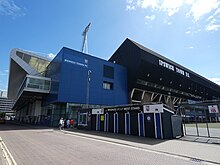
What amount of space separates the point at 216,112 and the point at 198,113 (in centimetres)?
362

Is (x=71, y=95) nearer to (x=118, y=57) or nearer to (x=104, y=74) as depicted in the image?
(x=104, y=74)

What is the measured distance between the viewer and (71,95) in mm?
31703

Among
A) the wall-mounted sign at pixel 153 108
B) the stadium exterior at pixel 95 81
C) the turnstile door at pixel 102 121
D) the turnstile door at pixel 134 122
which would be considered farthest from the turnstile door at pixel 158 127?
the stadium exterior at pixel 95 81

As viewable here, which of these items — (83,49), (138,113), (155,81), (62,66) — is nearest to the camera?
(138,113)

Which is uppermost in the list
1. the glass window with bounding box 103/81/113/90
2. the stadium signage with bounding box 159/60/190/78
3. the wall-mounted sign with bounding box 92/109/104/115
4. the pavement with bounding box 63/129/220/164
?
the stadium signage with bounding box 159/60/190/78

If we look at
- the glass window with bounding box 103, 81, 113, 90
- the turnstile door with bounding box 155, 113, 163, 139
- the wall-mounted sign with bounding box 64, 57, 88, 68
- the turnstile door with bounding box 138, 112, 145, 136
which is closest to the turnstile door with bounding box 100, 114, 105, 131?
the turnstile door with bounding box 138, 112, 145, 136

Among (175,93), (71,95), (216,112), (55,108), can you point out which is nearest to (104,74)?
(71,95)

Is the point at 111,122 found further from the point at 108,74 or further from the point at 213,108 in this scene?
the point at 108,74

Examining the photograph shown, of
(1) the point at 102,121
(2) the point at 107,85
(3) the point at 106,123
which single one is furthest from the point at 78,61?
(3) the point at 106,123

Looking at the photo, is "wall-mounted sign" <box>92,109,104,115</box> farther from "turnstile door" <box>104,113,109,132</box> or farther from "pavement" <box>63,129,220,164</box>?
"pavement" <box>63,129,220,164</box>

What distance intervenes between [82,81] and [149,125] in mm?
21163

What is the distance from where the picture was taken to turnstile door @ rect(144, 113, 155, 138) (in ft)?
48.2

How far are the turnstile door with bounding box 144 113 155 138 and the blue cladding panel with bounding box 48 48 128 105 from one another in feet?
62.9

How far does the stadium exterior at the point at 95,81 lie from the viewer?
32219 mm
